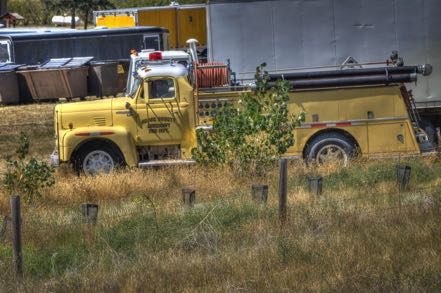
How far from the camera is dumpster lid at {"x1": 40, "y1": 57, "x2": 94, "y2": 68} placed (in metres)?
30.1

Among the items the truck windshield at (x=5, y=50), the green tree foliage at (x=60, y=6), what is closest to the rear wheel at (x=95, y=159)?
the truck windshield at (x=5, y=50)

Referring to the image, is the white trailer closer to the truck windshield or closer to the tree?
the truck windshield

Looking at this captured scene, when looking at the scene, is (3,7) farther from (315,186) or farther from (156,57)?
(315,186)

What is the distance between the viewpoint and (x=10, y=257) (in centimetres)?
859

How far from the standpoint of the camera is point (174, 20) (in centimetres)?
3634

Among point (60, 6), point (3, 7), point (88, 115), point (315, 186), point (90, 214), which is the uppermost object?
point (3, 7)

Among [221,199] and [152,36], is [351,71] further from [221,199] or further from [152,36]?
[152,36]

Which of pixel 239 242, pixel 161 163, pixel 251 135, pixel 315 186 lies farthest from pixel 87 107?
pixel 239 242

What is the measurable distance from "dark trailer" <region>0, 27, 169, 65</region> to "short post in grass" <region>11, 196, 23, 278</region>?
80.1 ft

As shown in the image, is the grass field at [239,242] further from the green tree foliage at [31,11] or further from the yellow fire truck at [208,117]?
the green tree foliage at [31,11]

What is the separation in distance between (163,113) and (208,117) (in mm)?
796

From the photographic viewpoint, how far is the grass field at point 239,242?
750 centimetres

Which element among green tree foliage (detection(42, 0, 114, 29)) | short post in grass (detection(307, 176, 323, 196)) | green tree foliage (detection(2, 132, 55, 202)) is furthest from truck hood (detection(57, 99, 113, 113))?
green tree foliage (detection(42, 0, 114, 29))

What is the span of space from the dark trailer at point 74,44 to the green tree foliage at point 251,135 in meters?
18.3
